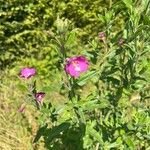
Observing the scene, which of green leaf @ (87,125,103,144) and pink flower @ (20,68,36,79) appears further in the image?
green leaf @ (87,125,103,144)

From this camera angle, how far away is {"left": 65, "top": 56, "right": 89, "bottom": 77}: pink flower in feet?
7.77

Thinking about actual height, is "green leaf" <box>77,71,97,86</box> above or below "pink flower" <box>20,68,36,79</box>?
above

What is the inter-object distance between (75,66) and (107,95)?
649mm

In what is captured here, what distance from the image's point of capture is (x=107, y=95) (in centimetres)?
295

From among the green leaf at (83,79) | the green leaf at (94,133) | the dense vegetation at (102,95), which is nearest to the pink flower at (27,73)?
the dense vegetation at (102,95)

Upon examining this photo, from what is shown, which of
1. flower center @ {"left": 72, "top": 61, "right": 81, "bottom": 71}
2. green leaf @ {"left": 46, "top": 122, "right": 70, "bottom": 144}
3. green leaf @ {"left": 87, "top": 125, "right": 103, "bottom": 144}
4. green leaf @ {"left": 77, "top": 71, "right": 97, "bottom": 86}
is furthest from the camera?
green leaf @ {"left": 87, "top": 125, "right": 103, "bottom": 144}

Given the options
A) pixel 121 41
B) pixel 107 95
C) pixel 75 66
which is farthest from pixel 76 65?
pixel 107 95

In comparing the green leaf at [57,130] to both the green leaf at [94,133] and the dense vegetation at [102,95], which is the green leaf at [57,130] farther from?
the green leaf at [94,133]

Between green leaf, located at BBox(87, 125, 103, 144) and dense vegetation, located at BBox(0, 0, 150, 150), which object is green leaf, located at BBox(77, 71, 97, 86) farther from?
green leaf, located at BBox(87, 125, 103, 144)

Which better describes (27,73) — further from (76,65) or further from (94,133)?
(94,133)

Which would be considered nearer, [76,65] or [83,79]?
[76,65]

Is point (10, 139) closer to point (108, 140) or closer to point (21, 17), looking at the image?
point (108, 140)

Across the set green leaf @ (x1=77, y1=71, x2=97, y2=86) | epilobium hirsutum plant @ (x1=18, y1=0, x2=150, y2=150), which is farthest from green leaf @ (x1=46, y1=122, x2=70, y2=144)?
green leaf @ (x1=77, y1=71, x2=97, y2=86)

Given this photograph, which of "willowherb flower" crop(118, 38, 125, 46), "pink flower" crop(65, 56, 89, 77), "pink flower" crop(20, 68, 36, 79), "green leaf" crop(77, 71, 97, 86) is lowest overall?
"pink flower" crop(20, 68, 36, 79)
